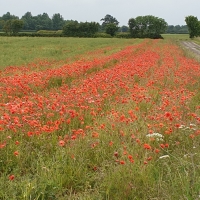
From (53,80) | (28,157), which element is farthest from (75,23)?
(28,157)

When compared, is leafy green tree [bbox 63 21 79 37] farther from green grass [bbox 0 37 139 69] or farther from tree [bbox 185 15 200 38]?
green grass [bbox 0 37 139 69]

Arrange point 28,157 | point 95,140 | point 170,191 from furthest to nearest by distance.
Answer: point 95,140 < point 28,157 < point 170,191

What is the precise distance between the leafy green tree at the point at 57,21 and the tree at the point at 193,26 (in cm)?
7696

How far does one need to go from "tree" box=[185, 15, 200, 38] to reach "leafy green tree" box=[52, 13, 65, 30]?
252 ft

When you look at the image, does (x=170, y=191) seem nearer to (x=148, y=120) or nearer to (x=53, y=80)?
(x=148, y=120)

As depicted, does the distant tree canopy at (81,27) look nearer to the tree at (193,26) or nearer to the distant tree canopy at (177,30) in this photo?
the tree at (193,26)

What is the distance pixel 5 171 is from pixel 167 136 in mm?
2676

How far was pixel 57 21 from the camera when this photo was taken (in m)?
161

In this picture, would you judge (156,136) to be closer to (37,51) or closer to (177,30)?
(37,51)

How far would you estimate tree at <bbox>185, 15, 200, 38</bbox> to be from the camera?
88.1 m

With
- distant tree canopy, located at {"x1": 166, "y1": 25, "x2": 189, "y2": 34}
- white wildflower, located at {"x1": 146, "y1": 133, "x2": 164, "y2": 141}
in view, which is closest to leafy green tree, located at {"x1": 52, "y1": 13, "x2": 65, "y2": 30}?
distant tree canopy, located at {"x1": 166, "y1": 25, "x2": 189, "y2": 34}

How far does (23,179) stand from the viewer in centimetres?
368

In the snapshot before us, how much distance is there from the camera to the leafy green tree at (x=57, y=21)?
501ft

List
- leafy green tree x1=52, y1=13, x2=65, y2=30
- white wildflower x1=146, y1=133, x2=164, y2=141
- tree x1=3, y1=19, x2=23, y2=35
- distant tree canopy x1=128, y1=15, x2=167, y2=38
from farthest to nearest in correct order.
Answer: leafy green tree x1=52, y1=13, x2=65, y2=30 < distant tree canopy x1=128, y1=15, x2=167, y2=38 < tree x1=3, y1=19, x2=23, y2=35 < white wildflower x1=146, y1=133, x2=164, y2=141
